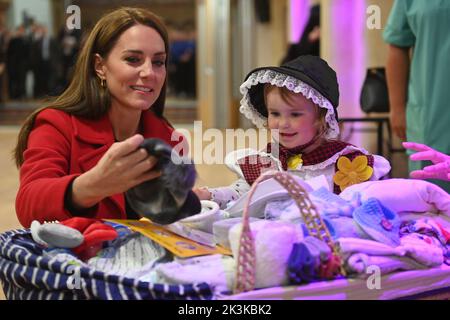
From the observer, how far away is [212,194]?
1.77 meters

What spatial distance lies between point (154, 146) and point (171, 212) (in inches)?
6.6

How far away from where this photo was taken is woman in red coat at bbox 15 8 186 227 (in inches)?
59.5

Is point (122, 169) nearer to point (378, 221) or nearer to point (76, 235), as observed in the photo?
point (76, 235)

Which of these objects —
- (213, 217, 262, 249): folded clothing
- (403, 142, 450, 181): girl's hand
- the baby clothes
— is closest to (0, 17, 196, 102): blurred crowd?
the baby clothes

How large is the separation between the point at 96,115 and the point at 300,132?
57 centimetres

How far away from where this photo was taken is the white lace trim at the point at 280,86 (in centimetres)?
168

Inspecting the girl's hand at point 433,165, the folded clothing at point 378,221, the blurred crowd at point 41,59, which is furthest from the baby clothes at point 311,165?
the blurred crowd at point 41,59

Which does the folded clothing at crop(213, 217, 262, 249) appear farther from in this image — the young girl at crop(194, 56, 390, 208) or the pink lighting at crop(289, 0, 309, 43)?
the pink lighting at crop(289, 0, 309, 43)

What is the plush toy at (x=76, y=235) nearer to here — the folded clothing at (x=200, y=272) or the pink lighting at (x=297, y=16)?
the folded clothing at (x=200, y=272)

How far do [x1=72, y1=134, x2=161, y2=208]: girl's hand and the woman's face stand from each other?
434mm

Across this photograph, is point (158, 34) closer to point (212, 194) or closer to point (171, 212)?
point (212, 194)

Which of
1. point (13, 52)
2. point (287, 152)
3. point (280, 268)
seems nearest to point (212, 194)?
point (287, 152)

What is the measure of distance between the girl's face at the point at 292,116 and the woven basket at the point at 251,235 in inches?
16.8

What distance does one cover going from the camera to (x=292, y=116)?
5.67 ft
